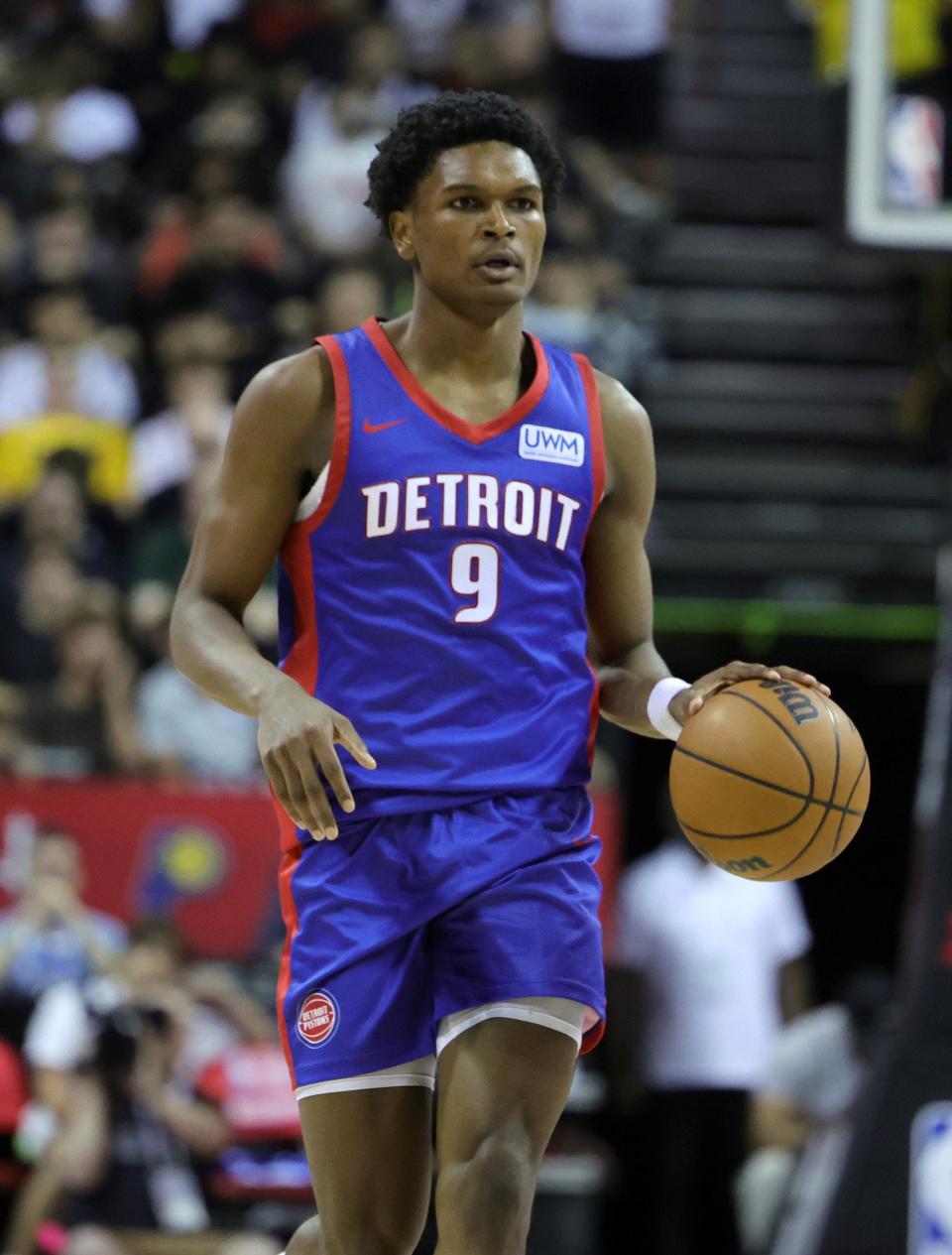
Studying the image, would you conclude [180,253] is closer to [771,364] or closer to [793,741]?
[771,364]

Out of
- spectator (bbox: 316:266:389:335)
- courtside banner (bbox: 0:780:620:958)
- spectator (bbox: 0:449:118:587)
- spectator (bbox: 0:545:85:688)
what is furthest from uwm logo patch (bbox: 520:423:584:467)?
spectator (bbox: 316:266:389:335)

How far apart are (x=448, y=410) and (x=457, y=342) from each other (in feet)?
0.52

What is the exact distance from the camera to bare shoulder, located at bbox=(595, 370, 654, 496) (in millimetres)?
4121

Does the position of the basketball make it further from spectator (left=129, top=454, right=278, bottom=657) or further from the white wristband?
spectator (left=129, top=454, right=278, bottom=657)

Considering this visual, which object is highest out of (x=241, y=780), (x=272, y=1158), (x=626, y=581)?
(x=626, y=581)

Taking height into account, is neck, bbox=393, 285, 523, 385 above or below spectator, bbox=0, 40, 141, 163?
below

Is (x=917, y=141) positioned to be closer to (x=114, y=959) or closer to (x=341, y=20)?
(x=114, y=959)

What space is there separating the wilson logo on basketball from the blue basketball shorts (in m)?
0.48

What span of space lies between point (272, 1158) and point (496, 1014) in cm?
441

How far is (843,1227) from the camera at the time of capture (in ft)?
21.3

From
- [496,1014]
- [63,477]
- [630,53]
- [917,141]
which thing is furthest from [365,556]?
[630,53]

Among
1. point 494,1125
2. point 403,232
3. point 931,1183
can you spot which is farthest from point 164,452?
point 494,1125

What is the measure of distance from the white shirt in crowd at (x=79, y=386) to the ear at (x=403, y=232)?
22.5ft

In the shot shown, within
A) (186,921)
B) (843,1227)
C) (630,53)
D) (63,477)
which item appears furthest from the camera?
(630,53)
